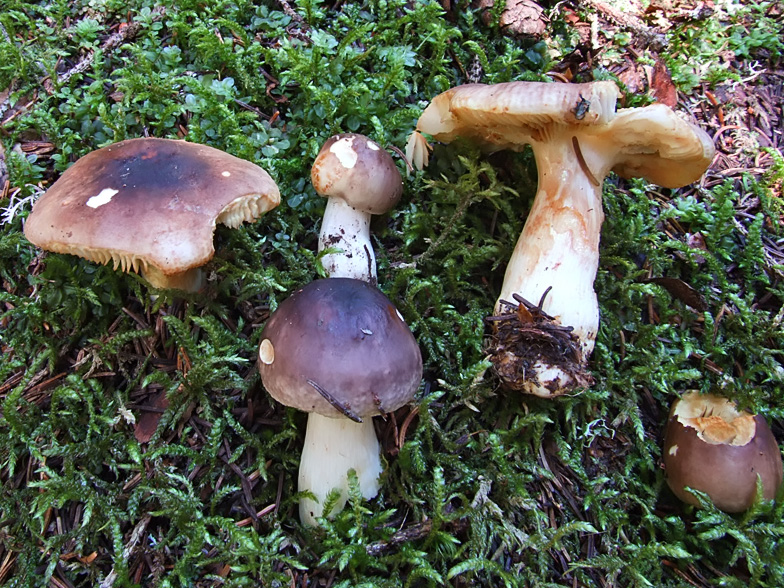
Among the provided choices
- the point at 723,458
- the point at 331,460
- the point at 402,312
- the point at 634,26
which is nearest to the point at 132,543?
the point at 331,460

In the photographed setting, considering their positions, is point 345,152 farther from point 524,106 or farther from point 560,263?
point 560,263

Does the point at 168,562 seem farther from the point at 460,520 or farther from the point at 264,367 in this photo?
the point at 460,520

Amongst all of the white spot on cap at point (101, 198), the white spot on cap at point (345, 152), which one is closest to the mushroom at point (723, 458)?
the white spot on cap at point (345, 152)

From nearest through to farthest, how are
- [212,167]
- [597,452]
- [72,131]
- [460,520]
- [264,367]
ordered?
[264,367], [460,520], [212,167], [597,452], [72,131]

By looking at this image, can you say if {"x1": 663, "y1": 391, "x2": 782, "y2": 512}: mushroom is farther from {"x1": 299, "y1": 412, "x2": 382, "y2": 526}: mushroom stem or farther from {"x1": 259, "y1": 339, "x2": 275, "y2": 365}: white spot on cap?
{"x1": 259, "y1": 339, "x2": 275, "y2": 365}: white spot on cap

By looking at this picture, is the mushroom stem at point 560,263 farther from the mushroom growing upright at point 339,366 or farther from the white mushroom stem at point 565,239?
the mushroom growing upright at point 339,366

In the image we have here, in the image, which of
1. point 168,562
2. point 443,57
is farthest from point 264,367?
point 443,57
